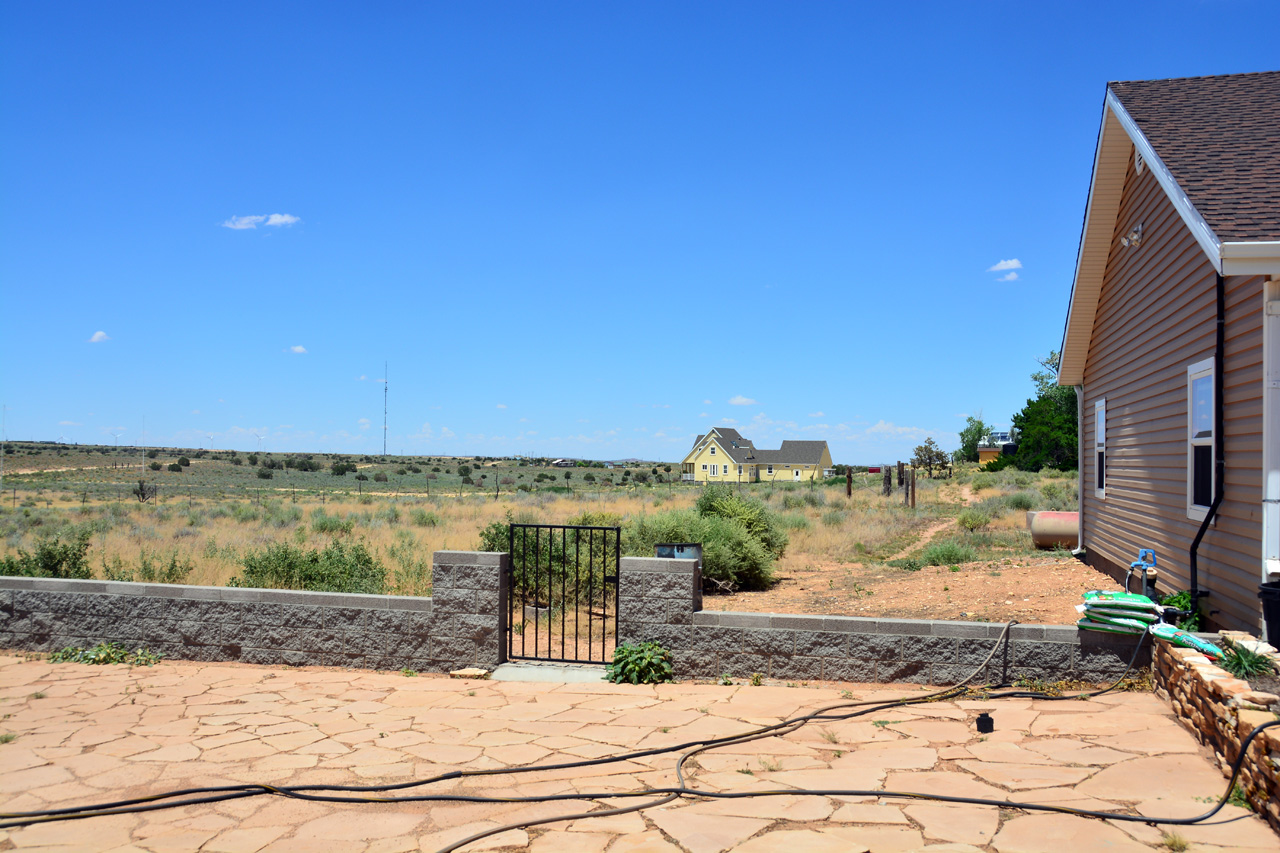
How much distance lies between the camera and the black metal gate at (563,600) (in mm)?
8219

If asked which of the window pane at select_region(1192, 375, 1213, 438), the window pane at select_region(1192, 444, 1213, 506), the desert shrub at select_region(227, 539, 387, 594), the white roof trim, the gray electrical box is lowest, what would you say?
the desert shrub at select_region(227, 539, 387, 594)

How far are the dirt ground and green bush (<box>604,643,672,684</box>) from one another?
4041mm

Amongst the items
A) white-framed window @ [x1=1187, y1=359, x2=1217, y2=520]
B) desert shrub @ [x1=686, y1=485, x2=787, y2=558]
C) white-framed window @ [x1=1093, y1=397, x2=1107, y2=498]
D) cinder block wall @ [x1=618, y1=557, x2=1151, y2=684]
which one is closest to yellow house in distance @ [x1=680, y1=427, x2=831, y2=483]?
desert shrub @ [x1=686, y1=485, x2=787, y2=558]

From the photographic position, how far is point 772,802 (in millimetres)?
Answer: 4375

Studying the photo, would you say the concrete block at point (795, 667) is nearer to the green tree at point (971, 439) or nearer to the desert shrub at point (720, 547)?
the desert shrub at point (720, 547)

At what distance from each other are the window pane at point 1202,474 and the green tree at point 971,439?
83449mm

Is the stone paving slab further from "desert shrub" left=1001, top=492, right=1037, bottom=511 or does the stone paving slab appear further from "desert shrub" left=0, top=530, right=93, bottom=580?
"desert shrub" left=1001, top=492, right=1037, bottom=511

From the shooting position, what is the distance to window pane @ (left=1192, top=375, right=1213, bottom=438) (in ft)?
25.9

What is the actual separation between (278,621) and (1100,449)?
464 inches

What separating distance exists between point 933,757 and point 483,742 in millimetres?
2828

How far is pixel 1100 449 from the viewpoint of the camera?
13.1 m

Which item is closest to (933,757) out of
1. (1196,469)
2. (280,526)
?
(1196,469)

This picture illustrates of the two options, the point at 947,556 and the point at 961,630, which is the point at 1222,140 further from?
the point at 947,556

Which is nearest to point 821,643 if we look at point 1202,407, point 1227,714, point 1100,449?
point 1227,714
